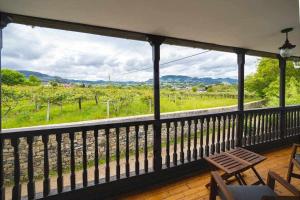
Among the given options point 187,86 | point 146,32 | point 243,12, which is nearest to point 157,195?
point 146,32

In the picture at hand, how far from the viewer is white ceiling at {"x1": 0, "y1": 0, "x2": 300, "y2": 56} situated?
1.91 meters

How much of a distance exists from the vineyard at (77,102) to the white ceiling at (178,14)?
6.80 ft

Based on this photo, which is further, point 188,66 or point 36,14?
point 188,66

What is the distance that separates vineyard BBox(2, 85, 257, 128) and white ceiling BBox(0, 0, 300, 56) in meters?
2.07

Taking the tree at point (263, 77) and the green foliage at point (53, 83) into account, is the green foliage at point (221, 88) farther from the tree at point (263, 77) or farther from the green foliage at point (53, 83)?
the green foliage at point (53, 83)

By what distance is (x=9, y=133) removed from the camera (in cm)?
203

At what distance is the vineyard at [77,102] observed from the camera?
6.38 metres

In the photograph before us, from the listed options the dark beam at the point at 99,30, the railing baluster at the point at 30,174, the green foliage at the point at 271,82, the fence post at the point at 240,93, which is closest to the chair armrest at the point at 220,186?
the railing baluster at the point at 30,174

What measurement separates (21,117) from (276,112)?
24.9 ft

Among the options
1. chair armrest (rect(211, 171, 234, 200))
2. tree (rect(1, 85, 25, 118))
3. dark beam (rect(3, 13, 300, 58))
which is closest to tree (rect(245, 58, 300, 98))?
dark beam (rect(3, 13, 300, 58))

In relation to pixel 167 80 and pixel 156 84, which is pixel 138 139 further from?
pixel 167 80

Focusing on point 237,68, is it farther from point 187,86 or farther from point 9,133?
point 187,86

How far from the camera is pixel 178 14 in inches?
86.0

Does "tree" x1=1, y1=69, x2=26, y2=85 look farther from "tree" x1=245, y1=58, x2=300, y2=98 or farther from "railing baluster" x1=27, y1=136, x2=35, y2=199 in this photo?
"tree" x1=245, y1=58, x2=300, y2=98
